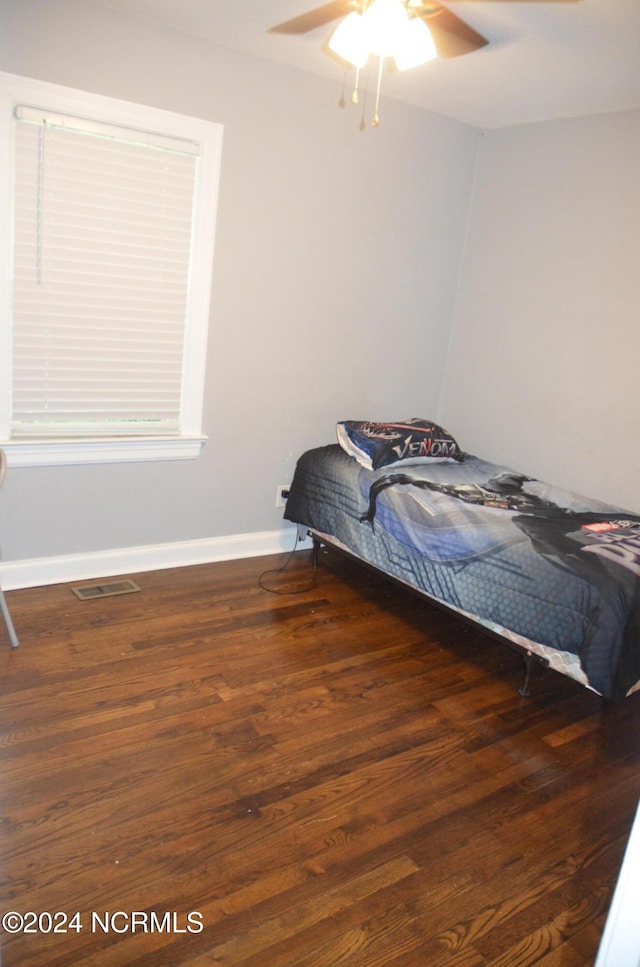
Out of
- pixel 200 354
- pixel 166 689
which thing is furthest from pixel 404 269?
pixel 166 689

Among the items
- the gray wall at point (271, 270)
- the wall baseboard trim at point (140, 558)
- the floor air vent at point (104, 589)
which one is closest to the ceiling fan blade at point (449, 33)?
the gray wall at point (271, 270)

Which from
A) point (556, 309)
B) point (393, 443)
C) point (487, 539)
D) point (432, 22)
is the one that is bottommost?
point (487, 539)

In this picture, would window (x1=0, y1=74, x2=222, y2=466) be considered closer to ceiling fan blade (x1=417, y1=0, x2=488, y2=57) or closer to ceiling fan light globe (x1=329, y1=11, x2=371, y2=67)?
ceiling fan light globe (x1=329, y1=11, x2=371, y2=67)

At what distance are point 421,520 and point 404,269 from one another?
164 centimetres

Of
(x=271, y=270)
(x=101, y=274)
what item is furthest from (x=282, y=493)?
(x=101, y=274)

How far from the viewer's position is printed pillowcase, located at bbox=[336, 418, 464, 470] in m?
3.43

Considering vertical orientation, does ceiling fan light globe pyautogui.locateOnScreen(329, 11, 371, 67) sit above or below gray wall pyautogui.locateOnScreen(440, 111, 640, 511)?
above

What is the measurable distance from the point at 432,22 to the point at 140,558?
8.29 ft

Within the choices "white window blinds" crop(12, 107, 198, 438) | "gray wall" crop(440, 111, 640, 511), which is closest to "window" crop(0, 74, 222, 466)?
"white window blinds" crop(12, 107, 198, 438)

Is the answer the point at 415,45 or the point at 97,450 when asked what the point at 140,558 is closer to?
the point at 97,450

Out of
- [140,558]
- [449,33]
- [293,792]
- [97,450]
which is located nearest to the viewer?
[293,792]

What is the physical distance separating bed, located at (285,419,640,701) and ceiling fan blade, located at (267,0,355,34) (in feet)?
5.75

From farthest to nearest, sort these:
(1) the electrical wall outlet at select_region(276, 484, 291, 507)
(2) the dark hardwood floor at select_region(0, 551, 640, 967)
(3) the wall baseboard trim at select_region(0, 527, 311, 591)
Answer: (1) the electrical wall outlet at select_region(276, 484, 291, 507) < (3) the wall baseboard trim at select_region(0, 527, 311, 591) < (2) the dark hardwood floor at select_region(0, 551, 640, 967)

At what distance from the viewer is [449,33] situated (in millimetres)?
2477
